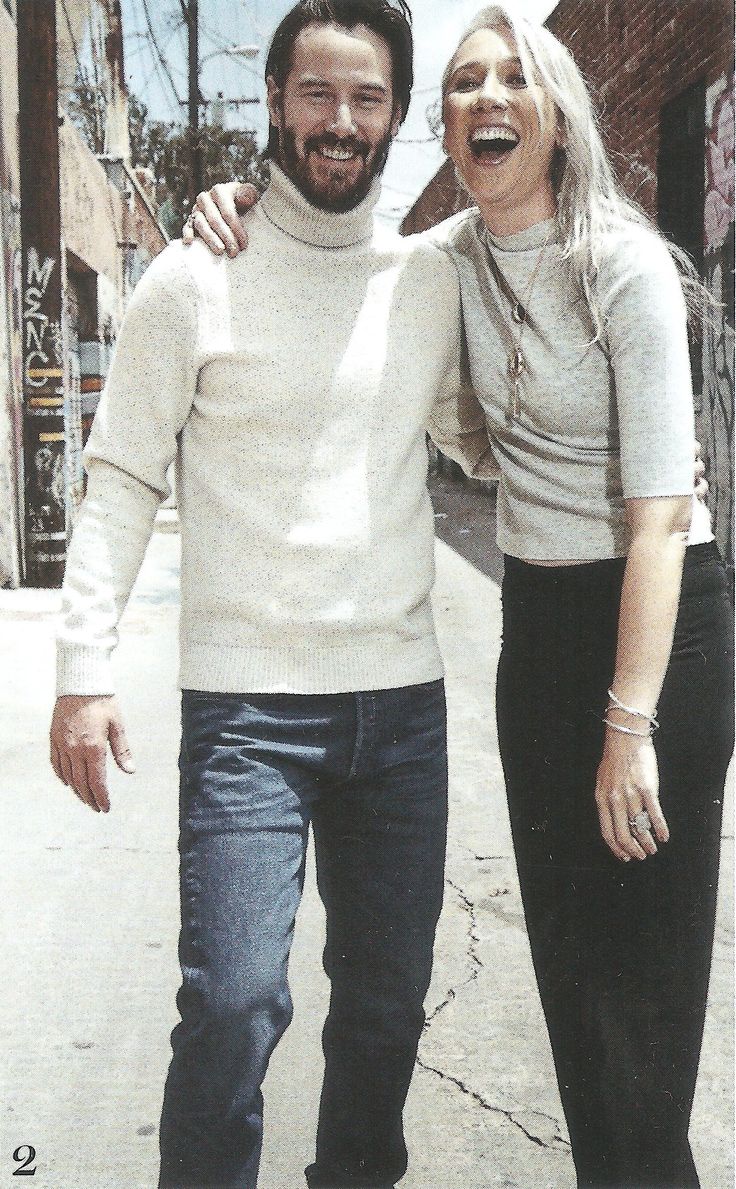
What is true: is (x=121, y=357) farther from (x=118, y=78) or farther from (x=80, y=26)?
(x=118, y=78)

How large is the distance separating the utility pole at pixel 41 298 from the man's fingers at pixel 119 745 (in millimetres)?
7752

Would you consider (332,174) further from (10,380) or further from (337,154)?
(10,380)

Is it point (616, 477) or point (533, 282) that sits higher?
point (533, 282)

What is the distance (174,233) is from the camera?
32969 mm

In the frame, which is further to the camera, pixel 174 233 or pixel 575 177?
pixel 174 233

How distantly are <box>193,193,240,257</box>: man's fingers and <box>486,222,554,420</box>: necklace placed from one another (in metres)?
0.45

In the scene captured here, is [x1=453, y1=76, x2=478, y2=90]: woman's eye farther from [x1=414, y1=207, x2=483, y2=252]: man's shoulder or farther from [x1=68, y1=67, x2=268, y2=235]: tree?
[x1=68, y1=67, x2=268, y2=235]: tree

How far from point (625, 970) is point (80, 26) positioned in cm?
1399

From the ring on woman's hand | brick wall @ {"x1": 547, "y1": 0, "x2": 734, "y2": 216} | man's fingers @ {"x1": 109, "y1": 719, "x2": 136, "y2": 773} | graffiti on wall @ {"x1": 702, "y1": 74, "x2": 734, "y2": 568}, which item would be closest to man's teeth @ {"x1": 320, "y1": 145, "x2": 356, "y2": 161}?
man's fingers @ {"x1": 109, "y1": 719, "x2": 136, "y2": 773}

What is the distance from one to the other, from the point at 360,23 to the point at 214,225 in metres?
0.41

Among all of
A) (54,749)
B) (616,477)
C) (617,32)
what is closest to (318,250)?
(616,477)

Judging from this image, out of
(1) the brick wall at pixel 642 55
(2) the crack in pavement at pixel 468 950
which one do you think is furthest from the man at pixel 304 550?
(1) the brick wall at pixel 642 55

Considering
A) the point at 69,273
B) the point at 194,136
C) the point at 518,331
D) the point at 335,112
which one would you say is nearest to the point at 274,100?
the point at 335,112

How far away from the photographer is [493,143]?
1.95 m
